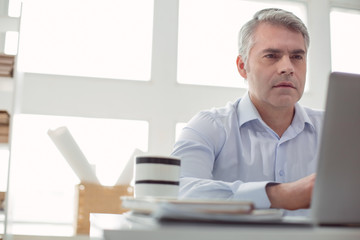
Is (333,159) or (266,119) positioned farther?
(266,119)

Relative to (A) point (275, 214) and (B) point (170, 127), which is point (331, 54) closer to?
(B) point (170, 127)

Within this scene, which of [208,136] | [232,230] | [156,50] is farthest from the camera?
[156,50]

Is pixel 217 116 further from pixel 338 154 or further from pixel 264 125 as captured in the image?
pixel 338 154

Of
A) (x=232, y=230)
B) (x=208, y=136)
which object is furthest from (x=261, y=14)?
(x=232, y=230)

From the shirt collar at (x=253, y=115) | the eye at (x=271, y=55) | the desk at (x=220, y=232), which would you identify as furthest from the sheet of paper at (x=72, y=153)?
the desk at (x=220, y=232)

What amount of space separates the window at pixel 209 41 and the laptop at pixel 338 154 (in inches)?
74.9

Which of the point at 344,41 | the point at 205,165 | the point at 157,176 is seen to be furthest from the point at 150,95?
the point at 157,176

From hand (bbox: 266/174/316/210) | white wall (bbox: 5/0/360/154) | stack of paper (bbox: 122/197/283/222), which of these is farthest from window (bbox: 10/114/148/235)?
stack of paper (bbox: 122/197/283/222)

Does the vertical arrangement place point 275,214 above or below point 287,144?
below

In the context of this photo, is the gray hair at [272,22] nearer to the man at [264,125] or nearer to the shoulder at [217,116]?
the man at [264,125]

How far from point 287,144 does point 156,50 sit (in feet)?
3.60

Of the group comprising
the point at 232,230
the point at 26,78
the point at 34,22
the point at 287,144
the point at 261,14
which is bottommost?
the point at 232,230

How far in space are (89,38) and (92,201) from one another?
3.15 feet

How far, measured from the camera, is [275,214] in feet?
1.71
